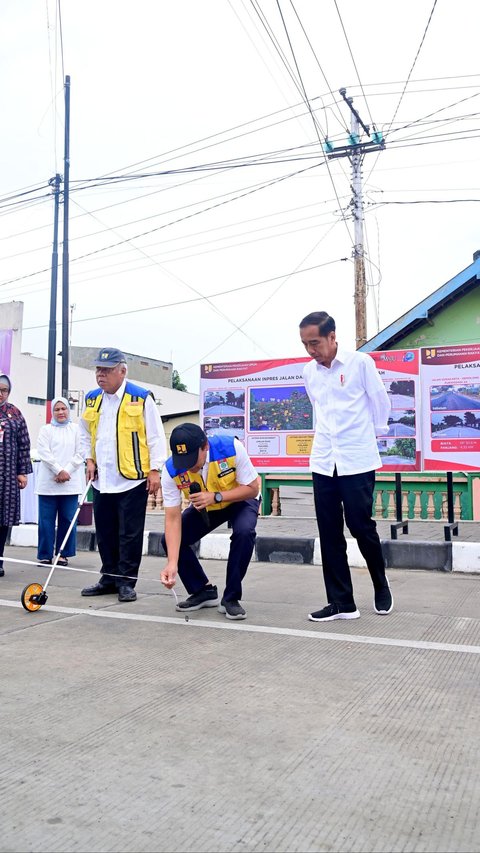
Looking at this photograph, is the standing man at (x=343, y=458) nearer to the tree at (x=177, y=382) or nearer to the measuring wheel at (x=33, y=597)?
the measuring wheel at (x=33, y=597)

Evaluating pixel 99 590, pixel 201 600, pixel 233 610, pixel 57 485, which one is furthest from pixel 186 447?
pixel 57 485

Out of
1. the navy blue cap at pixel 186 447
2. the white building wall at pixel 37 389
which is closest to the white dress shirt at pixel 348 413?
the navy blue cap at pixel 186 447

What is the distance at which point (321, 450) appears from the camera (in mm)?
4703

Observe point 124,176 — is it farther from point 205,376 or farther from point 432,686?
point 432,686

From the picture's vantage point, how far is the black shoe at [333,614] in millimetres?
4555

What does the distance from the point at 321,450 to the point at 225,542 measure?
319 cm

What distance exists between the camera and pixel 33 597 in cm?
486

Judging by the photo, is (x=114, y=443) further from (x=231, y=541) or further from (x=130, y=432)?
(x=231, y=541)

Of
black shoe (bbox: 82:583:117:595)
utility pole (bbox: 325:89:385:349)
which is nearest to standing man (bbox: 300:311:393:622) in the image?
black shoe (bbox: 82:583:117:595)

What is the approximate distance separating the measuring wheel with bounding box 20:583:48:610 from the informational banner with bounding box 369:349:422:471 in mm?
4218

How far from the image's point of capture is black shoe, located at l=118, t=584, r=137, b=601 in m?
5.27

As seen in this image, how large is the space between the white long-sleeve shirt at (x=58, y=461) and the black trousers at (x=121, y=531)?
61.8 inches

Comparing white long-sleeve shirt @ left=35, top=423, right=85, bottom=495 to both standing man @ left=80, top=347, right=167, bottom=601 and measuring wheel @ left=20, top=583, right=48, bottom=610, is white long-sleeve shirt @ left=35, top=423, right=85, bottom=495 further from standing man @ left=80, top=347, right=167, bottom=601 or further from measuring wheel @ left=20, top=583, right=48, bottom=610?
measuring wheel @ left=20, top=583, right=48, bottom=610

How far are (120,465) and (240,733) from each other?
9.97ft
